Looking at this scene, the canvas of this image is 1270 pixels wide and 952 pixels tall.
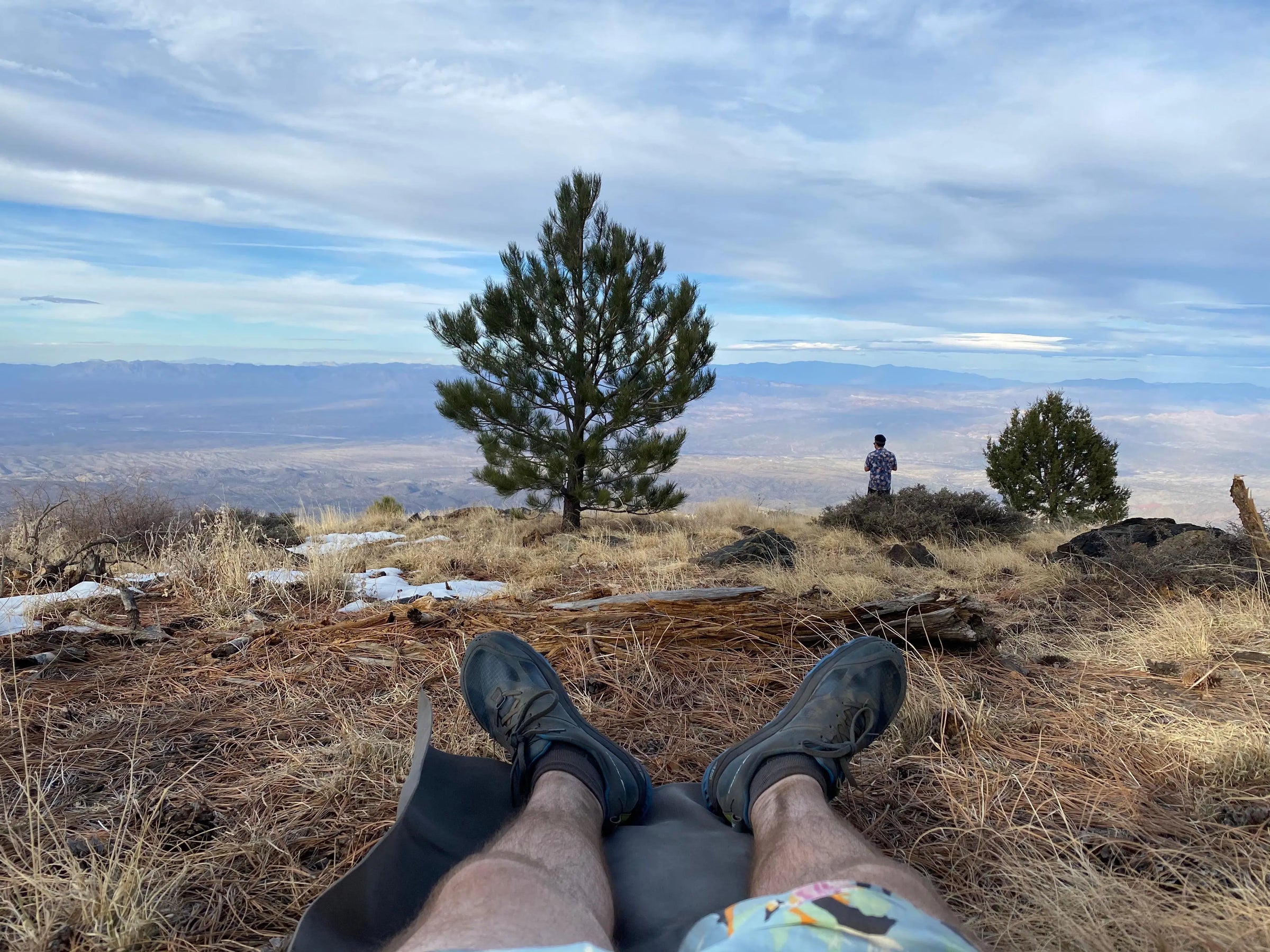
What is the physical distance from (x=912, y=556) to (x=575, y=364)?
688cm

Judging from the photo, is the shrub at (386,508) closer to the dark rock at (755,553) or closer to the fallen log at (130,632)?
the dark rock at (755,553)

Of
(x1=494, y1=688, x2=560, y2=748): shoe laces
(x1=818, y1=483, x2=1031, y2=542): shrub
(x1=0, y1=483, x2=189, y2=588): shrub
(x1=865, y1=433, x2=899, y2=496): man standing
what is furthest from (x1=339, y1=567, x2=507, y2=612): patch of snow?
(x1=865, y1=433, x2=899, y2=496): man standing

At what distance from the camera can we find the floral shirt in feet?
42.5

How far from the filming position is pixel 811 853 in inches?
53.1

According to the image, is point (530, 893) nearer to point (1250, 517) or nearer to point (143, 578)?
point (143, 578)

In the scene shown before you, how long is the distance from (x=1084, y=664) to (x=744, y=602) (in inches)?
54.2

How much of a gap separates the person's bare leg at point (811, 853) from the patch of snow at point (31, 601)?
10.3 feet

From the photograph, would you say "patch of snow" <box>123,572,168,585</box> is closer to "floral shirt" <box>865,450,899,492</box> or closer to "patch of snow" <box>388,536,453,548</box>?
"patch of snow" <box>388,536,453,548</box>

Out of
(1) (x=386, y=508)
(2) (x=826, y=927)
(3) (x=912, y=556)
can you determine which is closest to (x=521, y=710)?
(2) (x=826, y=927)

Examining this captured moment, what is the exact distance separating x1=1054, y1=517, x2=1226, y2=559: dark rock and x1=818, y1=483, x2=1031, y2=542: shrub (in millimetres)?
1888

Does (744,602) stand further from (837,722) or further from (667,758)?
(837,722)

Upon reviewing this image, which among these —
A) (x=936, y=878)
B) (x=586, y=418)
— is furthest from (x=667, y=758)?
(x=586, y=418)

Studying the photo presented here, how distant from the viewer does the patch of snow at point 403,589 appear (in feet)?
13.3

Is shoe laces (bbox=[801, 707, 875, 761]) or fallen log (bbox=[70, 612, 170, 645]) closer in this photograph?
shoe laces (bbox=[801, 707, 875, 761])
